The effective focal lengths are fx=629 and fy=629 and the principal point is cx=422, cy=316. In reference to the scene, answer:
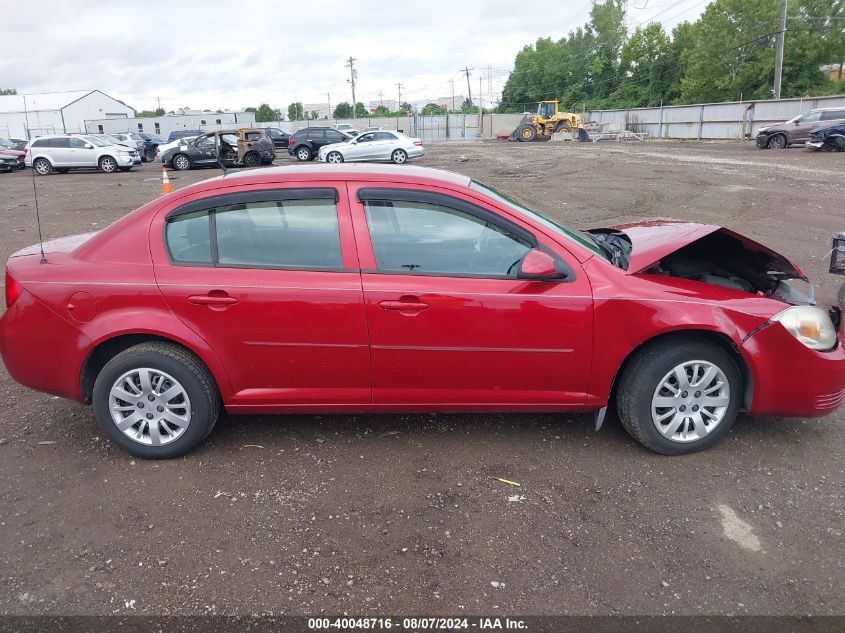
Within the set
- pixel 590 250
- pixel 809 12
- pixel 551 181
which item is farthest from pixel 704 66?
pixel 590 250

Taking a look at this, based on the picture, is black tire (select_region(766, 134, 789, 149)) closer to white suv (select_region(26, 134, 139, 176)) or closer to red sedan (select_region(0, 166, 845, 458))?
red sedan (select_region(0, 166, 845, 458))

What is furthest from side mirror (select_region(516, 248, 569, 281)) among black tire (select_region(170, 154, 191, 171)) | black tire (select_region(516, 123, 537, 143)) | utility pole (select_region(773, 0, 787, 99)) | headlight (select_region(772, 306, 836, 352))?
black tire (select_region(516, 123, 537, 143))

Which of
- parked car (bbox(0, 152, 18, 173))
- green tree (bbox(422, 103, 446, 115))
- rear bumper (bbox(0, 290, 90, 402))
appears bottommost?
rear bumper (bbox(0, 290, 90, 402))

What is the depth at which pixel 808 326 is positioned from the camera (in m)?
3.56

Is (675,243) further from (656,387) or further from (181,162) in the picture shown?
(181,162)

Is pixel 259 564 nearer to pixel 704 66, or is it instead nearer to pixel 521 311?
pixel 521 311

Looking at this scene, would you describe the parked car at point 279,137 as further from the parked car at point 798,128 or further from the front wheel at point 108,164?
the parked car at point 798,128

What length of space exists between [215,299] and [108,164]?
27764 mm

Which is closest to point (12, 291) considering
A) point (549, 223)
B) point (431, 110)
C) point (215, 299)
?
point (215, 299)

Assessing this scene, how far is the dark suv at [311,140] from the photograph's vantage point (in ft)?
104

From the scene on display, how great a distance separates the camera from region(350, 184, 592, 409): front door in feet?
11.4

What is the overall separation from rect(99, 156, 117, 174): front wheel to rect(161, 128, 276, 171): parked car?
6.65ft

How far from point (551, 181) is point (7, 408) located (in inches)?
642

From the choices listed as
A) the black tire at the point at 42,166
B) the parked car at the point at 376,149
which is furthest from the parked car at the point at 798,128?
the black tire at the point at 42,166
